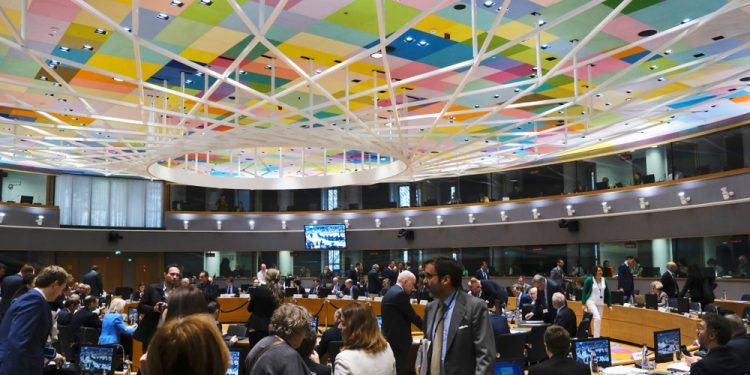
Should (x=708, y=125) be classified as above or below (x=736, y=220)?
above

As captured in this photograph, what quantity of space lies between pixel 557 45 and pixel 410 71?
2944 millimetres

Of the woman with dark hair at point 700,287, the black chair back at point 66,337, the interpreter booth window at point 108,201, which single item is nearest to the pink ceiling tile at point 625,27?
the woman with dark hair at point 700,287

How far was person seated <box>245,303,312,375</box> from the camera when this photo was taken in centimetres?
336

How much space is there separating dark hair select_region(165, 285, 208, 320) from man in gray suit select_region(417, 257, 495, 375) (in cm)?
159

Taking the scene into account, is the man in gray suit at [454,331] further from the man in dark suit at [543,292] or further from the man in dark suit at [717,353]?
the man in dark suit at [543,292]


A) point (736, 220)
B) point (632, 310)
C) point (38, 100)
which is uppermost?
point (38, 100)

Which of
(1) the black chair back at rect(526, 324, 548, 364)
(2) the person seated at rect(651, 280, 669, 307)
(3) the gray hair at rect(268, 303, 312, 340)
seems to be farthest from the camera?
(2) the person seated at rect(651, 280, 669, 307)

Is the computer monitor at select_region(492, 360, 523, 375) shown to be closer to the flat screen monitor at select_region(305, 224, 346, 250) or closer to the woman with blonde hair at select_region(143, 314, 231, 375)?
the woman with blonde hair at select_region(143, 314, 231, 375)

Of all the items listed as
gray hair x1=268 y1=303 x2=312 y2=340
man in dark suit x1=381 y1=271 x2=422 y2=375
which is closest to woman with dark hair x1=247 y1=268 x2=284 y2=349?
man in dark suit x1=381 y1=271 x2=422 y2=375

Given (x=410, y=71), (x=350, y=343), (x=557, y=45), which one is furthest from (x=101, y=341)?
(x=557, y=45)

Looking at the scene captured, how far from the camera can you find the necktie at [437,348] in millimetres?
4527

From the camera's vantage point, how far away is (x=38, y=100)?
48.4 ft

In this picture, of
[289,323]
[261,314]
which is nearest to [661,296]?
[261,314]

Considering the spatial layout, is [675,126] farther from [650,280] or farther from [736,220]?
[650,280]
